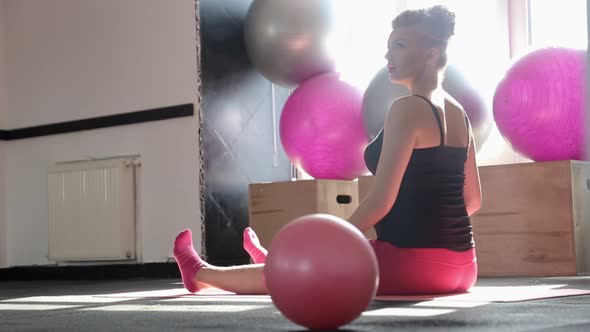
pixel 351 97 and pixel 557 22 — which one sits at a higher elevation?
pixel 557 22

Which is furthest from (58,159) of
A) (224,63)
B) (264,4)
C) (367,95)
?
(367,95)

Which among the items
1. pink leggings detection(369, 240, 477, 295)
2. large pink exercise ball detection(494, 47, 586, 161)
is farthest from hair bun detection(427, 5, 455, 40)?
large pink exercise ball detection(494, 47, 586, 161)

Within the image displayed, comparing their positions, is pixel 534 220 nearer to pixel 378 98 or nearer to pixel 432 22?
pixel 378 98

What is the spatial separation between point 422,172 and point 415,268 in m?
0.25

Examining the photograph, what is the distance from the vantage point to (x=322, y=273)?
62.0 inches

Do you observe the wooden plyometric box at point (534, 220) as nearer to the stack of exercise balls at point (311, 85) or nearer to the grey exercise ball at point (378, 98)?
the grey exercise ball at point (378, 98)

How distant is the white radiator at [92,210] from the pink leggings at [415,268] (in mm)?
2712

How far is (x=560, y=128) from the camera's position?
358 centimetres

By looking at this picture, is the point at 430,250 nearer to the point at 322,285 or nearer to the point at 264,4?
the point at 322,285

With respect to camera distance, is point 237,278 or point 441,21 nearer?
point 441,21

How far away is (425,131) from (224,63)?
2.55m

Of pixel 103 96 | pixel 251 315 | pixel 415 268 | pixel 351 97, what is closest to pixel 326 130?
pixel 351 97

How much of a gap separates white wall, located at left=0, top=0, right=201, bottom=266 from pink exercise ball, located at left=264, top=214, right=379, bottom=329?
9.72 ft

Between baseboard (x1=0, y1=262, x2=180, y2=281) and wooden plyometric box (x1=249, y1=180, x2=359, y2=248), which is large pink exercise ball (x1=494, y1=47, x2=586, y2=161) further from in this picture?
baseboard (x1=0, y1=262, x2=180, y2=281)
